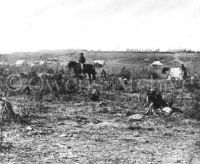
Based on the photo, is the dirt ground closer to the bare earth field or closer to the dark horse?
the bare earth field

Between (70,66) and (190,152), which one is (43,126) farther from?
(70,66)

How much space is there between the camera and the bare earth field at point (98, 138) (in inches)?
248

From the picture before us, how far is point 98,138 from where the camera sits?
25.0ft

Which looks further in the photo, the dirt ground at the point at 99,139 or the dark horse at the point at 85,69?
the dark horse at the point at 85,69

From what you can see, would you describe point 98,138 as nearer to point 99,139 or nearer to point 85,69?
point 99,139

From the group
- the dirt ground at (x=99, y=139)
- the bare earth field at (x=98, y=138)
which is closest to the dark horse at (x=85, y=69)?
the bare earth field at (x=98, y=138)

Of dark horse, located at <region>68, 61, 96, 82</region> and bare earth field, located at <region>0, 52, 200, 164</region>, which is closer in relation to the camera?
bare earth field, located at <region>0, 52, 200, 164</region>

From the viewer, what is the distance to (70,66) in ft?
71.9

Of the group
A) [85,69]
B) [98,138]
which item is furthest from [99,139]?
[85,69]

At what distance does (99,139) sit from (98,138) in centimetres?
8

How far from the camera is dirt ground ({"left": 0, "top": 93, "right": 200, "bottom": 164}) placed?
247 inches

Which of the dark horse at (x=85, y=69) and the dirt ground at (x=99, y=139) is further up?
the dark horse at (x=85, y=69)

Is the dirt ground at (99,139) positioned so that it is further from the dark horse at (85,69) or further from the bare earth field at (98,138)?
the dark horse at (85,69)

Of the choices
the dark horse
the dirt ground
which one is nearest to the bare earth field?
the dirt ground
